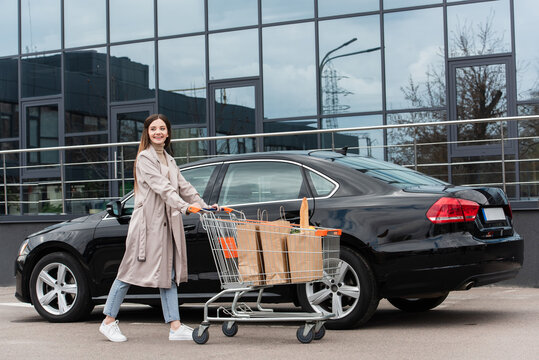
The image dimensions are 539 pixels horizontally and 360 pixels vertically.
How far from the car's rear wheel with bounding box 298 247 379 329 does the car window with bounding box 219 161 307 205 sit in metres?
0.81

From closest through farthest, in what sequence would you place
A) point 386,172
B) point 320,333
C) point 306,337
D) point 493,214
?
point 306,337, point 320,333, point 493,214, point 386,172

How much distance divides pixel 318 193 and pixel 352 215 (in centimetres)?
42

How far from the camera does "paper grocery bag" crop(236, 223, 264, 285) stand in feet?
19.9

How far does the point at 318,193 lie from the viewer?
7.13 m

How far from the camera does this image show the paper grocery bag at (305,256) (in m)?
5.96

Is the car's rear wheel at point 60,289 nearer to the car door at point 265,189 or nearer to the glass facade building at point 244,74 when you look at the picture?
the car door at point 265,189

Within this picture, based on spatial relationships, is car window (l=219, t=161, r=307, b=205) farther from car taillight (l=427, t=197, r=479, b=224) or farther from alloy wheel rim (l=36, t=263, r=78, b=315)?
alloy wheel rim (l=36, t=263, r=78, b=315)

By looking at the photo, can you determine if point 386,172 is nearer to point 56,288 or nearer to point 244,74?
point 56,288

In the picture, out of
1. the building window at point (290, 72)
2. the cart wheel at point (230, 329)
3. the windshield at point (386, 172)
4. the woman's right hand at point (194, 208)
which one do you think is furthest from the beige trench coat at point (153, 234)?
the building window at point (290, 72)

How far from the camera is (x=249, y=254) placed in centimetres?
607

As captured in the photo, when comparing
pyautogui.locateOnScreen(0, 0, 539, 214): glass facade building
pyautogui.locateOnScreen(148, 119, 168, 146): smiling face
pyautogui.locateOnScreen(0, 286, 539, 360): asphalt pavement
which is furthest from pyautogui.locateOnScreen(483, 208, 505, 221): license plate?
pyautogui.locateOnScreen(0, 0, 539, 214): glass facade building

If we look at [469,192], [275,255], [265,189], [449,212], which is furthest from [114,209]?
[469,192]

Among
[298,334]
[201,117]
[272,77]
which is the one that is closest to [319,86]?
[272,77]

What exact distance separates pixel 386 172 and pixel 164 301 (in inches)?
89.2
